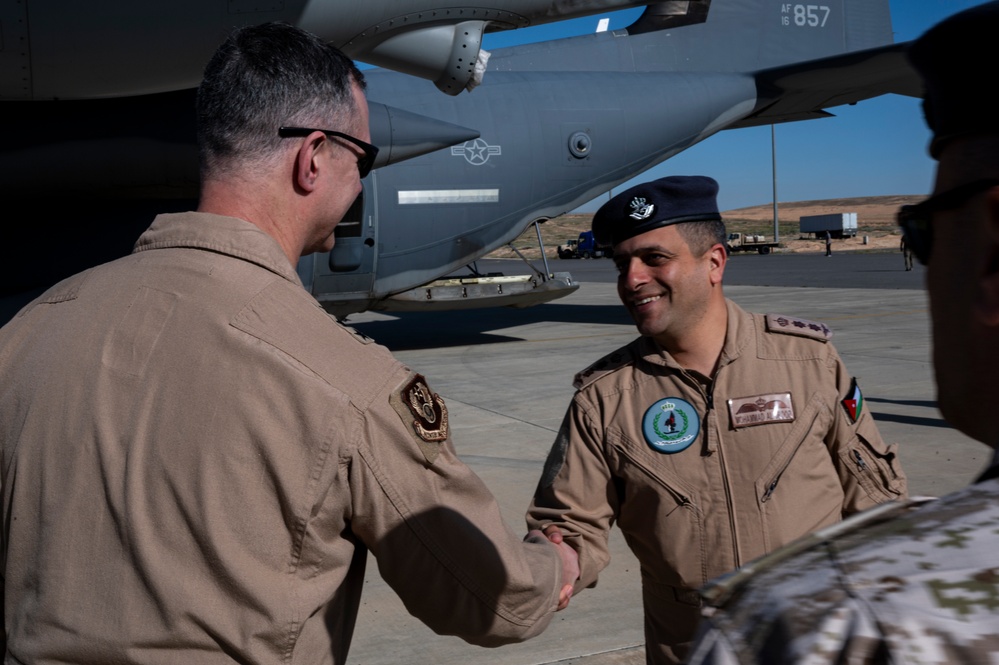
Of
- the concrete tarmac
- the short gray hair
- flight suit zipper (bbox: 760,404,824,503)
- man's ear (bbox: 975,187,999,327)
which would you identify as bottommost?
the concrete tarmac

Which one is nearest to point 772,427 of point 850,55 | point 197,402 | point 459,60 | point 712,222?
point 712,222

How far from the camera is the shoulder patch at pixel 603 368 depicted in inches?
104

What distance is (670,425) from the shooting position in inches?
97.7

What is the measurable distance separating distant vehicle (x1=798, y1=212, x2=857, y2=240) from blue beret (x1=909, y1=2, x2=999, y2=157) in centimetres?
6439

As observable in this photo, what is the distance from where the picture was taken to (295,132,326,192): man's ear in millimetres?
1869

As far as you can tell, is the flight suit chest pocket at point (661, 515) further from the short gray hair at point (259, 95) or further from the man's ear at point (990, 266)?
the man's ear at point (990, 266)

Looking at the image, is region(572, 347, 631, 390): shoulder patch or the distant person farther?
region(572, 347, 631, 390): shoulder patch

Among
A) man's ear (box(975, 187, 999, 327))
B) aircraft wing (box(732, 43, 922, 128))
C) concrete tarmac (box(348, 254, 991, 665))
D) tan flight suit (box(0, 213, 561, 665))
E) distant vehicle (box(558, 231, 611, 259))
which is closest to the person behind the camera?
man's ear (box(975, 187, 999, 327))

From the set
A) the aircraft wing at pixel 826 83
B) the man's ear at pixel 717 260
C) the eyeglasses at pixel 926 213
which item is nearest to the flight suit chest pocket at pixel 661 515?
the man's ear at pixel 717 260

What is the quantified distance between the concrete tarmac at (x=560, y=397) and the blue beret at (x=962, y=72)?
343 centimetres

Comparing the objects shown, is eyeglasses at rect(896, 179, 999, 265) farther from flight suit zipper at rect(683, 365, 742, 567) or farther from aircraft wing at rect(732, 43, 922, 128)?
aircraft wing at rect(732, 43, 922, 128)

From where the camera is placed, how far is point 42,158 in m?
6.03

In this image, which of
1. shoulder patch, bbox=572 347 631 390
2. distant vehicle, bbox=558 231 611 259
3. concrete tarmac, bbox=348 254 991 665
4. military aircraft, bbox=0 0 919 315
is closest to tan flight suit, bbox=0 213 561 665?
shoulder patch, bbox=572 347 631 390

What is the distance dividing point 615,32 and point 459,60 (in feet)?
25.2
